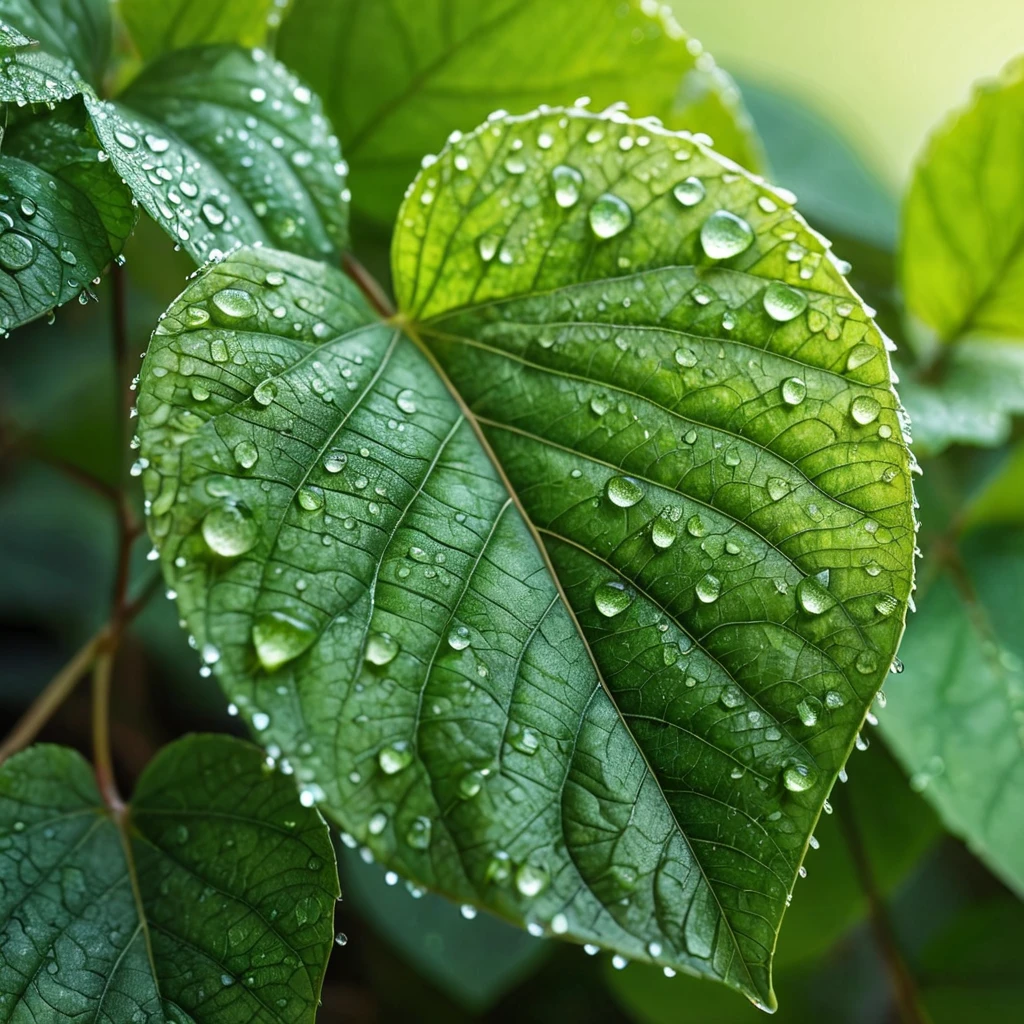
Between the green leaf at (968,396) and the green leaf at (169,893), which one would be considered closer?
the green leaf at (169,893)

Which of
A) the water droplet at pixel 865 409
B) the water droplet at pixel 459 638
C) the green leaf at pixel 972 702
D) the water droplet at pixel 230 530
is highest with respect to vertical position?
the water droplet at pixel 865 409

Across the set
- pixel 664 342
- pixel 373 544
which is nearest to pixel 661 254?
pixel 664 342

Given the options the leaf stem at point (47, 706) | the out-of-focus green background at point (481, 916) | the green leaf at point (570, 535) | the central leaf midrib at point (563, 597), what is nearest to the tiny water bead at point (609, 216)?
the green leaf at point (570, 535)

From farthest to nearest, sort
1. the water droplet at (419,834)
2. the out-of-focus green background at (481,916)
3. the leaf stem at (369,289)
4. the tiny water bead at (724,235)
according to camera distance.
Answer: the out-of-focus green background at (481,916) < the leaf stem at (369,289) < the tiny water bead at (724,235) < the water droplet at (419,834)

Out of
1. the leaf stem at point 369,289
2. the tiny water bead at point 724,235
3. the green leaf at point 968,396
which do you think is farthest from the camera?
the green leaf at point 968,396

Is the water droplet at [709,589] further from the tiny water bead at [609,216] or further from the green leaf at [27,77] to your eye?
the green leaf at [27,77]

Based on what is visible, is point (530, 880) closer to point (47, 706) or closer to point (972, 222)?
point (47, 706)

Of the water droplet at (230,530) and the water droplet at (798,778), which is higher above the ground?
the water droplet at (798,778)

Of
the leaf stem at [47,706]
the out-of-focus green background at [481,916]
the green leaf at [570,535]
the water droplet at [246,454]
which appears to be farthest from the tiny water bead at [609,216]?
the leaf stem at [47,706]
